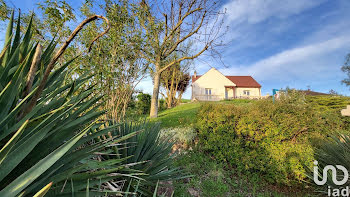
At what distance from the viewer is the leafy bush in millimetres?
4258

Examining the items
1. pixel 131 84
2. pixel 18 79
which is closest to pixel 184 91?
pixel 131 84

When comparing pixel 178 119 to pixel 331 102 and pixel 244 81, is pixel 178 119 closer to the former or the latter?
pixel 331 102

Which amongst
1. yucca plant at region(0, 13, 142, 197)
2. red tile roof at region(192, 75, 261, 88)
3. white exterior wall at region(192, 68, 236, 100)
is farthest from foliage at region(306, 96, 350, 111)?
red tile roof at region(192, 75, 261, 88)

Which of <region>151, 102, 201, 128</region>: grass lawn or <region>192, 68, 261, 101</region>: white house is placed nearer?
<region>151, 102, 201, 128</region>: grass lawn

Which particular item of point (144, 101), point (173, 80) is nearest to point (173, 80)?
point (173, 80)

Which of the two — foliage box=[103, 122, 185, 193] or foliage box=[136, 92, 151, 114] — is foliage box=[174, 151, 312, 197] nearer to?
foliage box=[103, 122, 185, 193]

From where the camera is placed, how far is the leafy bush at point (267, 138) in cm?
426

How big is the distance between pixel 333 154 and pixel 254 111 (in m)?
1.96

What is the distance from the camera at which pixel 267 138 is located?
4.58 meters

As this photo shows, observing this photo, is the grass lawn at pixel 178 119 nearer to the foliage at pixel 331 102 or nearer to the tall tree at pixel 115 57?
the tall tree at pixel 115 57

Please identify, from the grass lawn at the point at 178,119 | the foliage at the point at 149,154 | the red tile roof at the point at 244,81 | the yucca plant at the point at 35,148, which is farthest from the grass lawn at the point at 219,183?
the red tile roof at the point at 244,81

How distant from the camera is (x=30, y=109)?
0.84 meters

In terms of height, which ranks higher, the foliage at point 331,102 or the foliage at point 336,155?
the foliage at point 331,102

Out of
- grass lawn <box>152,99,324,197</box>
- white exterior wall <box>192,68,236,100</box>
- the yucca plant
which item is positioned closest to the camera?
the yucca plant
